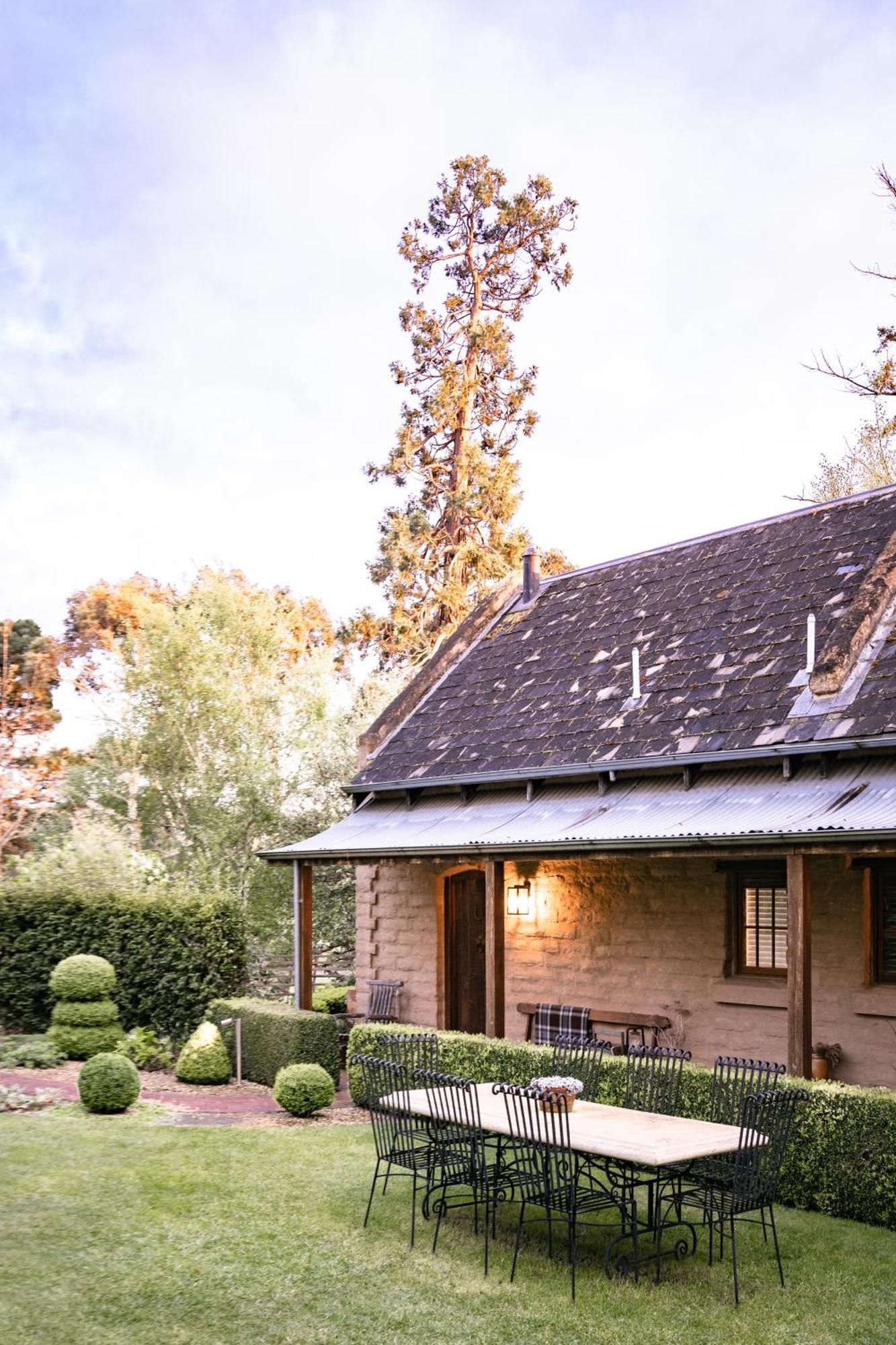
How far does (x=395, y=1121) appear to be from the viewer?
7973mm

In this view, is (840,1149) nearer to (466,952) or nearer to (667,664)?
(667,664)

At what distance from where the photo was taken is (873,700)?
10422mm

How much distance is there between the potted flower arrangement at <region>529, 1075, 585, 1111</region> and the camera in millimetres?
6746

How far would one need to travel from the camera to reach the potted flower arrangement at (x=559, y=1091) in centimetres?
675

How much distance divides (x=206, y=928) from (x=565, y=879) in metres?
5.17

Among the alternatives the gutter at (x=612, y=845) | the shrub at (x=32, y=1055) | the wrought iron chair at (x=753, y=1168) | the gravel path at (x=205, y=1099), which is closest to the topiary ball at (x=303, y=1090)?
the gravel path at (x=205, y=1099)

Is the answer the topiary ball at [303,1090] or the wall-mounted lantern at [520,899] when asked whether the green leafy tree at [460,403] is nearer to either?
the wall-mounted lantern at [520,899]

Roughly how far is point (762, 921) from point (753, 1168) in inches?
205

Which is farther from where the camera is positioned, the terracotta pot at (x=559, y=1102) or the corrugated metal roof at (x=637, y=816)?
the corrugated metal roof at (x=637, y=816)

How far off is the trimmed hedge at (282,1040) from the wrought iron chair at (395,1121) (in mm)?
4727

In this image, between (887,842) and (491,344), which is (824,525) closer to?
(887,842)

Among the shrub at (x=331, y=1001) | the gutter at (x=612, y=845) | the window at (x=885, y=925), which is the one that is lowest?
the shrub at (x=331, y=1001)

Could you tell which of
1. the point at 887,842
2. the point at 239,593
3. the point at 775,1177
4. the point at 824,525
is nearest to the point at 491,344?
the point at 239,593

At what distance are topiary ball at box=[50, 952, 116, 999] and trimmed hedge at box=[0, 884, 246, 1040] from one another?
3.80 feet
